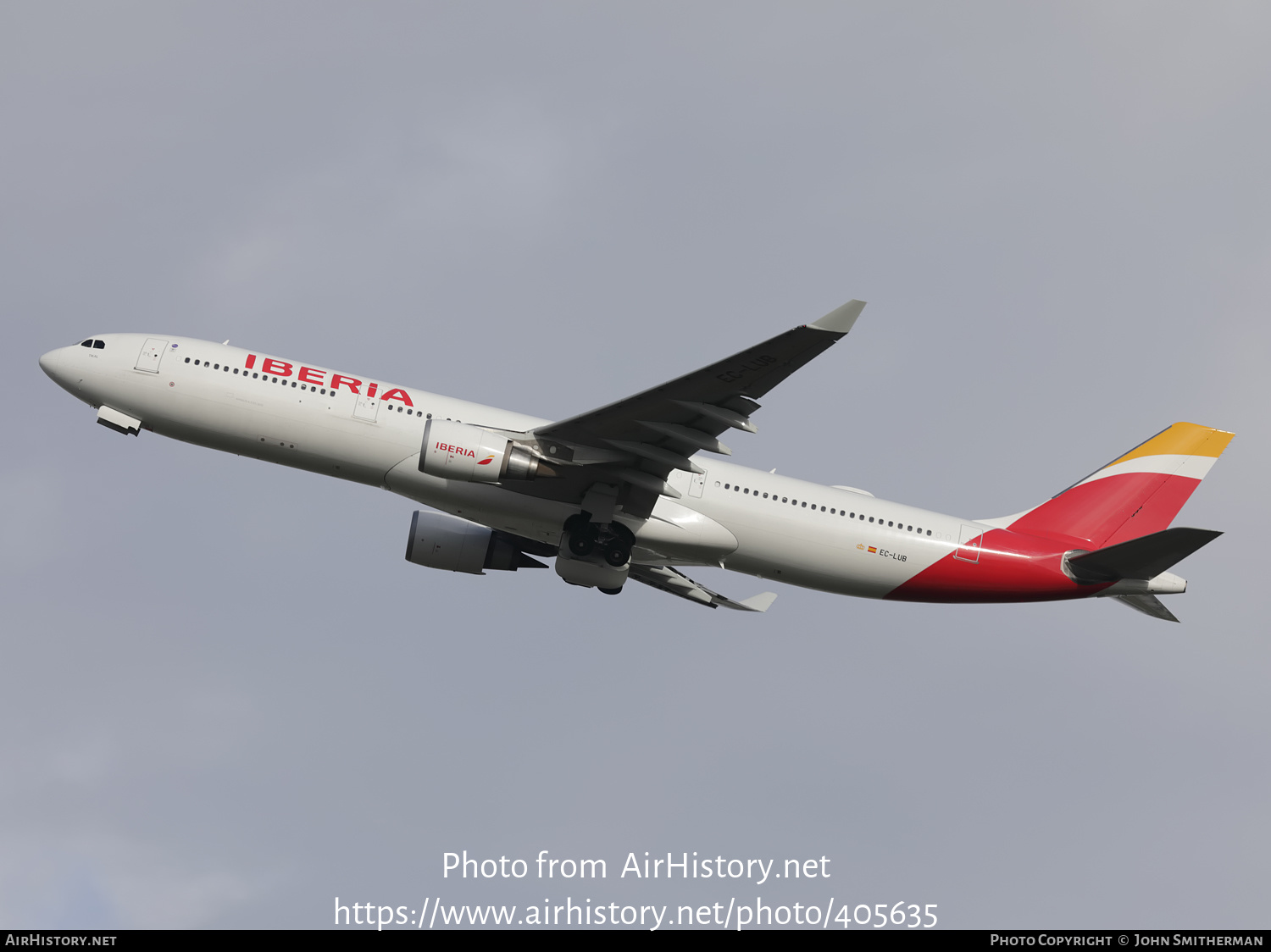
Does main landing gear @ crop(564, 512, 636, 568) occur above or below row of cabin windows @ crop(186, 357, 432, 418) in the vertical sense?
below

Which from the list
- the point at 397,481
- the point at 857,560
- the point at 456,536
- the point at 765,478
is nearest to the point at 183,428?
the point at 397,481

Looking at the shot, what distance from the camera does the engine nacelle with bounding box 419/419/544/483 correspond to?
28.7 metres

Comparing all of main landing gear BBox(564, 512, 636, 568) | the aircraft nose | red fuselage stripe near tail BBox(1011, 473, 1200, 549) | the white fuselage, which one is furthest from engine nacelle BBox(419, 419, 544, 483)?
red fuselage stripe near tail BBox(1011, 473, 1200, 549)

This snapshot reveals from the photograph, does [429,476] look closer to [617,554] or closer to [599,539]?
[599,539]

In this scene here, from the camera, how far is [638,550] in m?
32.4

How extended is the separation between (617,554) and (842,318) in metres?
9.81

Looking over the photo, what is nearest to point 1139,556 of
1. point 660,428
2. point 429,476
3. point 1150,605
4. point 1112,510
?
point 1150,605

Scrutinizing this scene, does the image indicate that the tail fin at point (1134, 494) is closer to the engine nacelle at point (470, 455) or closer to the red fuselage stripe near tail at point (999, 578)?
the red fuselage stripe near tail at point (999, 578)

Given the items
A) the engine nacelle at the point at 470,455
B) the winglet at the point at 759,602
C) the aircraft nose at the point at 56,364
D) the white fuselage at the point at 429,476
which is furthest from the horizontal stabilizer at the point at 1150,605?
the aircraft nose at the point at 56,364

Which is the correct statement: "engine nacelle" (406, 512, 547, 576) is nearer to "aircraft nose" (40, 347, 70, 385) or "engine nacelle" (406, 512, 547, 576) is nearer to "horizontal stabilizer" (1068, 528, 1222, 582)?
"aircraft nose" (40, 347, 70, 385)

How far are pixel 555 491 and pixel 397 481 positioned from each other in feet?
12.9

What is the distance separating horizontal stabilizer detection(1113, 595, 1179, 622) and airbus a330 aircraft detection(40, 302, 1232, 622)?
0.05 meters
